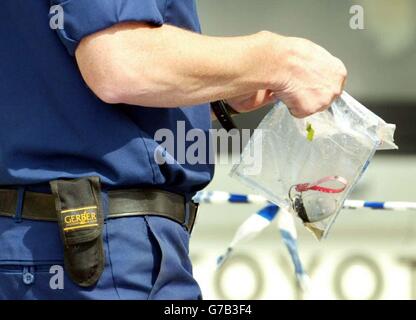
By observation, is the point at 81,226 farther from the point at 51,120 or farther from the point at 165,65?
the point at 165,65

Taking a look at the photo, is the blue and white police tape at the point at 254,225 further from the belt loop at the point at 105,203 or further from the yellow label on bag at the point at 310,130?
the belt loop at the point at 105,203

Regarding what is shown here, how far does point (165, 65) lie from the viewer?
6.74ft

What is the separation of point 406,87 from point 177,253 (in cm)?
274

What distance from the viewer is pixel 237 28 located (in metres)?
4.66

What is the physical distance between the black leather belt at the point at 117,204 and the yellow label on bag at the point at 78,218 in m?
0.04

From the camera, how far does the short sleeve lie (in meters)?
1.99

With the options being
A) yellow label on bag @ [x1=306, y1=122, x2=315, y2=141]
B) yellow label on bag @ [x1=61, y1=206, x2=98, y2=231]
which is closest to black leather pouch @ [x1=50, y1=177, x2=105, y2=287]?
yellow label on bag @ [x1=61, y1=206, x2=98, y2=231]

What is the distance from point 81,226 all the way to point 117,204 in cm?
10

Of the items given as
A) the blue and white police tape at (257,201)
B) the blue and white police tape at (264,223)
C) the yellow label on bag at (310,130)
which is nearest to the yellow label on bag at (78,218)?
the yellow label on bag at (310,130)

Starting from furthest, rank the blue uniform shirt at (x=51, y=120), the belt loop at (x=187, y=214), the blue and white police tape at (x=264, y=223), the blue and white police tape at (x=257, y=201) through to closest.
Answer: the blue and white police tape at (x=264, y=223), the blue and white police tape at (x=257, y=201), the belt loop at (x=187, y=214), the blue uniform shirt at (x=51, y=120)

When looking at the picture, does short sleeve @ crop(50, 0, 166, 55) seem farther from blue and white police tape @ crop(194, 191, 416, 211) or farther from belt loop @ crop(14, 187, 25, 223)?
blue and white police tape @ crop(194, 191, 416, 211)

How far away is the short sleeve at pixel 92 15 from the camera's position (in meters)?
1.99

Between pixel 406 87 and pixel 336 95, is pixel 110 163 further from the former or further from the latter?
pixel 406 87
